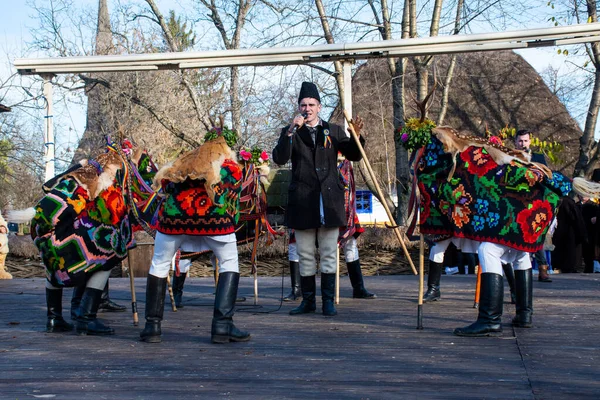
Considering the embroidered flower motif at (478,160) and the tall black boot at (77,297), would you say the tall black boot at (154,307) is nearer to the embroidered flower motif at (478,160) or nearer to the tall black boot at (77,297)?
the tall black boot at (77,297)

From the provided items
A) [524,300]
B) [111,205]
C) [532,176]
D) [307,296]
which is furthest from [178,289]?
[532,176]

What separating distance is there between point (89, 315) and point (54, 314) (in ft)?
1.49

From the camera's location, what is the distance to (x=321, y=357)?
17.2 feet

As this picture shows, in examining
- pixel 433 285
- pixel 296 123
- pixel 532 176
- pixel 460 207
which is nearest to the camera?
pixel 532 176

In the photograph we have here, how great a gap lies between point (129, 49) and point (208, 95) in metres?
2.43

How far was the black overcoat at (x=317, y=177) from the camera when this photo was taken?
22.8ft

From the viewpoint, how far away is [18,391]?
177 inches

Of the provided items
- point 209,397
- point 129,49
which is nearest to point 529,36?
point 209,397

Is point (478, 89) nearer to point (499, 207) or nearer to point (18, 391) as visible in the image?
point (499, 207)

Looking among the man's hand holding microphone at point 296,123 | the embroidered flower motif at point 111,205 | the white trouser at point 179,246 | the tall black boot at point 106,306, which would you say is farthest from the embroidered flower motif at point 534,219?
the tall black boot at point 106,306

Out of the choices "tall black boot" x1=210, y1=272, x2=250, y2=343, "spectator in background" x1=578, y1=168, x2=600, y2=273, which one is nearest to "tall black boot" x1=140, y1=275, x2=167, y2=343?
"tall black boot" x1=210, y1=272, x2=250, y2=343

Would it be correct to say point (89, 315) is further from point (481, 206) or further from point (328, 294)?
point (481, 206)

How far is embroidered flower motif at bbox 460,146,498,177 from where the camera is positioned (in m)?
6.01

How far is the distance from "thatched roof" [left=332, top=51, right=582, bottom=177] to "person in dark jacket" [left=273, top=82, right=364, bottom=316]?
14.6 metres
